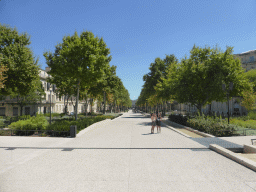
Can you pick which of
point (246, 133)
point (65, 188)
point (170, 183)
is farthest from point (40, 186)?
point (246, 133)

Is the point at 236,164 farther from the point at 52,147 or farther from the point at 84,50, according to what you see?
the point at 84,50

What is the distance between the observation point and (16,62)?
22188 mm

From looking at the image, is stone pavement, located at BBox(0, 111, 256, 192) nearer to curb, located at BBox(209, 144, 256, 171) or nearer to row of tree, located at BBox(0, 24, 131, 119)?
curb, located at BBox(209, 144, 256, 171)

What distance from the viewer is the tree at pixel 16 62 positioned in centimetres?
2173

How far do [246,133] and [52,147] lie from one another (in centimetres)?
1304

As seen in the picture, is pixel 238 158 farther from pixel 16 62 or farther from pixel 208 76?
pixel 16 62

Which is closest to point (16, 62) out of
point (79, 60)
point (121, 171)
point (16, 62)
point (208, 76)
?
point (16, 62)

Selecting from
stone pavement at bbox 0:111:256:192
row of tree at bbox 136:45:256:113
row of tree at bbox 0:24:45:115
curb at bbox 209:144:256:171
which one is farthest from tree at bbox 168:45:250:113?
row of tree at bbox 0:24:45:115

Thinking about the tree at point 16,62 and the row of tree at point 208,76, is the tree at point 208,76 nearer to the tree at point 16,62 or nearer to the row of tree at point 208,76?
the row of tree at point 208,76

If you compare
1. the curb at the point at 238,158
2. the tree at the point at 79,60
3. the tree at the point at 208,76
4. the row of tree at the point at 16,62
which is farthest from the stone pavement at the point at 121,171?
the row of tree at the point at 16,62

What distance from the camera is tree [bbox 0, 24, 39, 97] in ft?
71.3

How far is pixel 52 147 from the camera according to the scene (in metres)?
9.88

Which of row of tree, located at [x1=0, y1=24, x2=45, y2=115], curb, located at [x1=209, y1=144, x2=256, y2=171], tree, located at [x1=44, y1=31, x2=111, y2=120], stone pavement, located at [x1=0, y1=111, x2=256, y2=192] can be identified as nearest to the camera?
stone pavement, located at [x1=0, y1=111, x2=256, y2=192]

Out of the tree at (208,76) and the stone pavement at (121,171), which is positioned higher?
the tree at (208,76)
